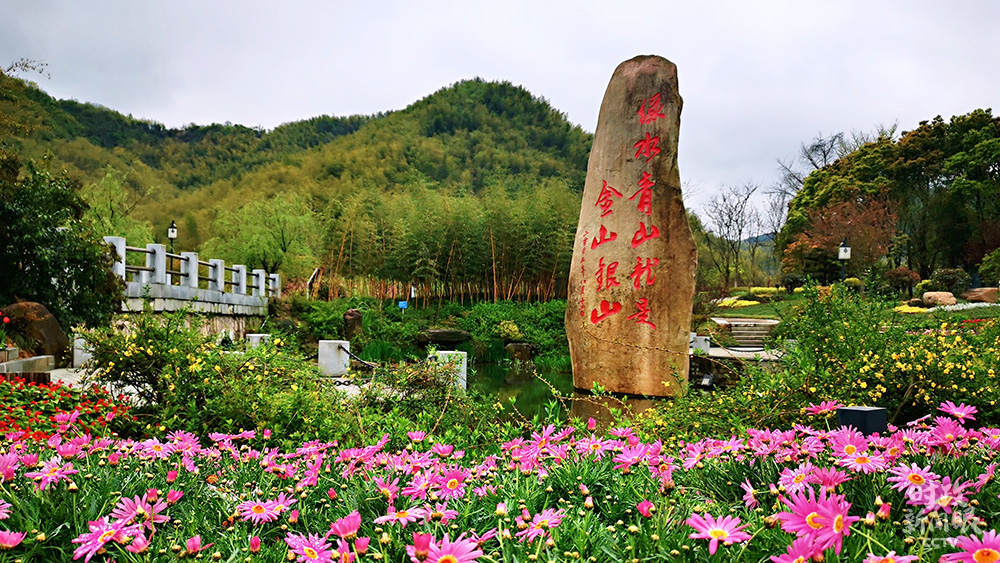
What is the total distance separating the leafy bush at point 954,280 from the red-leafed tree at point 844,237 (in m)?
1.71

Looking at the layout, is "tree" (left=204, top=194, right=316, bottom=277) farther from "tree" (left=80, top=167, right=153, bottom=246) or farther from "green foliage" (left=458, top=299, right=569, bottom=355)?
"green foliage" (left=458, top=299, right=569, bottom=355)

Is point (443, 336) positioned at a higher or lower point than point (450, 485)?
lower

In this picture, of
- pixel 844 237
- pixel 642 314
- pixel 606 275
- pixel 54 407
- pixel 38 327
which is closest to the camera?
pixel 54 407

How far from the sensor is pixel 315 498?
4.48 feet

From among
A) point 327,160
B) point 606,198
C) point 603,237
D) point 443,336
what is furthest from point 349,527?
point 327,160

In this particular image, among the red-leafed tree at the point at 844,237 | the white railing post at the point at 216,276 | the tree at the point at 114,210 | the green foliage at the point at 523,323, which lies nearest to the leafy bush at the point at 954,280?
the red-leafed tree at the point at 844,237

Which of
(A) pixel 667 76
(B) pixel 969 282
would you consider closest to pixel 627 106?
(A) pixel 667 76

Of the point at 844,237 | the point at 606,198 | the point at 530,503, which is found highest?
the point at 844,237

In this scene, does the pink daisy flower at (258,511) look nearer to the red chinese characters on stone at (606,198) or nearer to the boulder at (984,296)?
the red chinese characters on stone at (606,198)

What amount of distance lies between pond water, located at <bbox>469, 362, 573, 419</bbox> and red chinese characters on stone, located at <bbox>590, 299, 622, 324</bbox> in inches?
48.0

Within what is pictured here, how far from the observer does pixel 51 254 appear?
7.06m

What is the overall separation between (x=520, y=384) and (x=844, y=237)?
45.3ft

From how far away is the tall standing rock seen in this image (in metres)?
→ 5.23

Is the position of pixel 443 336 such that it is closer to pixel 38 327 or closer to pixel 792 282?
pixel 38 327
